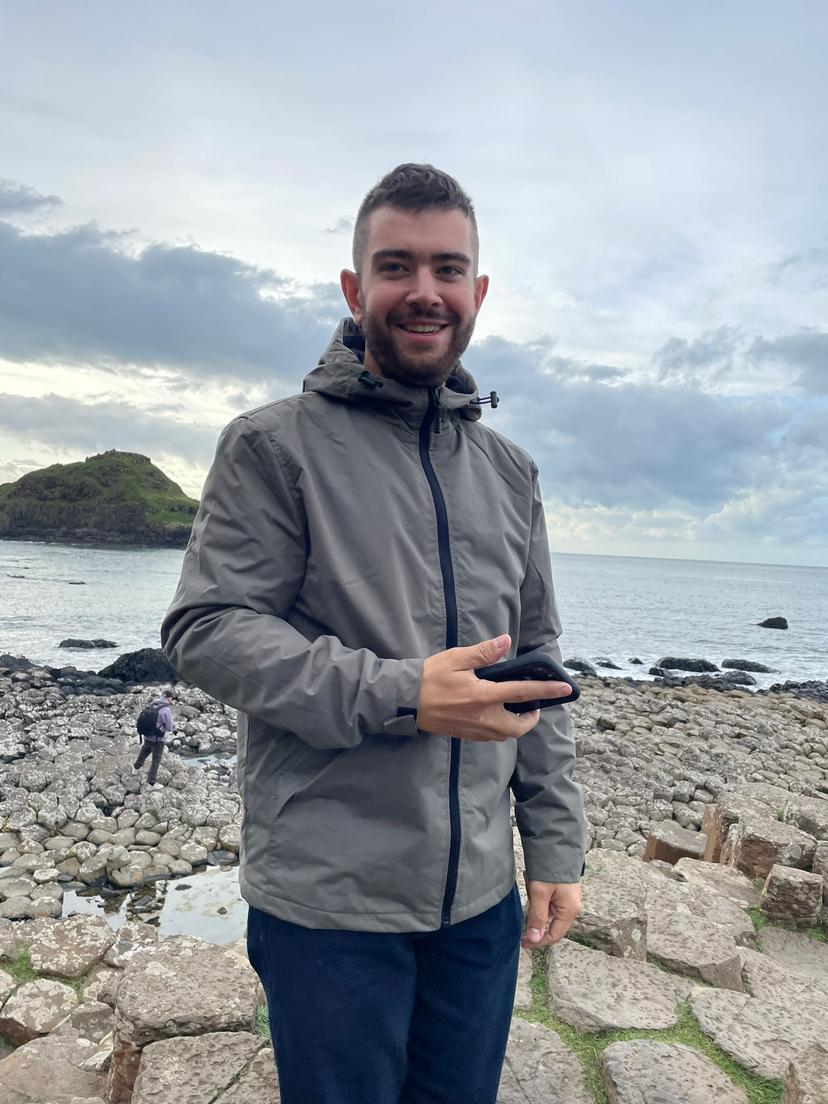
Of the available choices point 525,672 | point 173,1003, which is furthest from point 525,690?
point 173,1003

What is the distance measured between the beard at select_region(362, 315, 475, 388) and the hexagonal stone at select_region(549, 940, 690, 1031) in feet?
9.53

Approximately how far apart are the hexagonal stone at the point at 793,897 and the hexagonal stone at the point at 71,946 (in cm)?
480

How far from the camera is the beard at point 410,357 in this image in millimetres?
2033

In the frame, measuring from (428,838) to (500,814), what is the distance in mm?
320

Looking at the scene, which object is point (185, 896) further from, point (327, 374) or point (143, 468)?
point (143, 468)

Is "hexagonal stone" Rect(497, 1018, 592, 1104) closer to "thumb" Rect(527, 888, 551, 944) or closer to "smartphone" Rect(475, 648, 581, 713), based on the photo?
"thumb" Rect(527, 888, 551, 944)

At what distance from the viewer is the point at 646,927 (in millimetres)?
4047

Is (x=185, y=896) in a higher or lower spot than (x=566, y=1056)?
lower

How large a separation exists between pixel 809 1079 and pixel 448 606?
2243 millimetres

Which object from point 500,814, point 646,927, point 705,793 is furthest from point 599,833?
point 500,814

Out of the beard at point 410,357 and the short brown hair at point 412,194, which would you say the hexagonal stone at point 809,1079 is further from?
the short brown hair at point 412,194

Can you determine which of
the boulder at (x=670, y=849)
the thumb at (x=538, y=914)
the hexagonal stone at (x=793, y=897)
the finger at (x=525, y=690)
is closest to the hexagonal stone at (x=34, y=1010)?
the thumb at (x=538, y=914)

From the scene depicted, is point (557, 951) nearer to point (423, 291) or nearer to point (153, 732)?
point (423, 291)

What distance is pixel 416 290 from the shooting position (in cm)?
199
